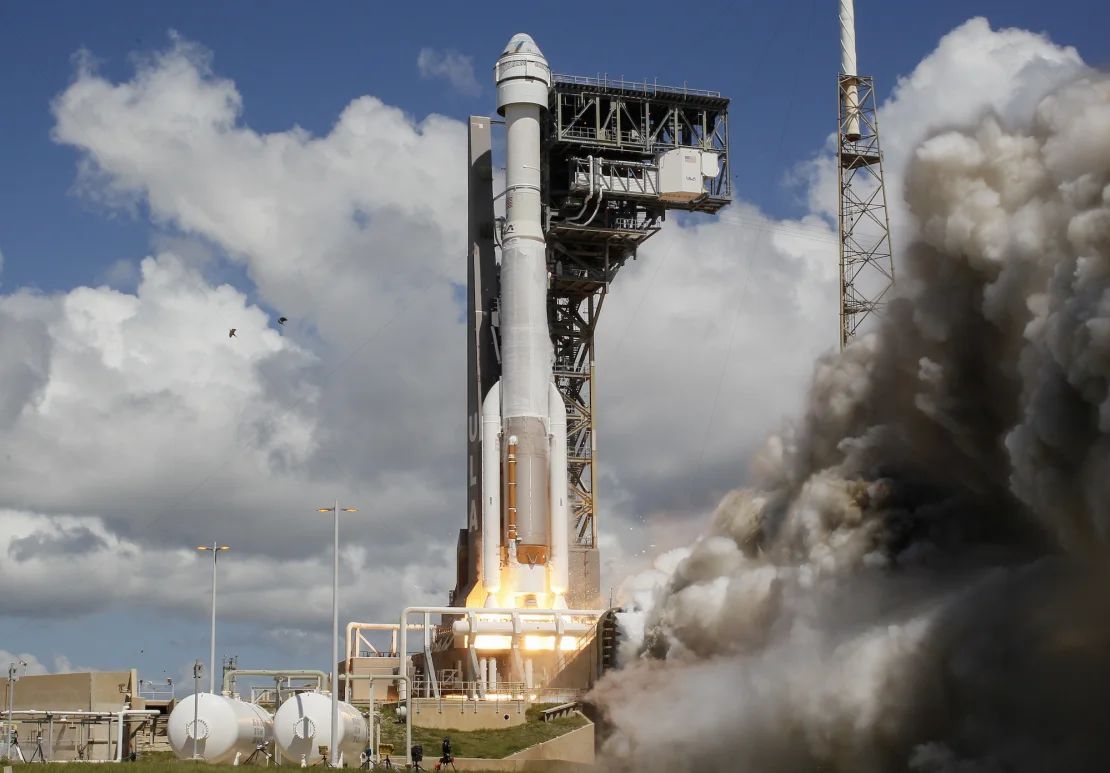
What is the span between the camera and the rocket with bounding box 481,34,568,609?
294 ft

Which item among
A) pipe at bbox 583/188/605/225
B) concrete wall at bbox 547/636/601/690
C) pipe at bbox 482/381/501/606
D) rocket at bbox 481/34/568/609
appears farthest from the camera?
pipe at bbox 583/188/605/225

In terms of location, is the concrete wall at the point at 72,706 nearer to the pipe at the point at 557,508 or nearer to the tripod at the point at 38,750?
the tripod at the point at 38,750

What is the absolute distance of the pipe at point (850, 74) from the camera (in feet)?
284

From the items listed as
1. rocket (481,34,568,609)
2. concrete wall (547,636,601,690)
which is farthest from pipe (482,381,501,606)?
concrete wall (547,636,601,690)

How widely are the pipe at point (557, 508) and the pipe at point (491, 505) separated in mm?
2744

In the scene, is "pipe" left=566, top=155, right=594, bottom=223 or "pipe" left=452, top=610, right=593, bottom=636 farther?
"pipe" left=566, top=155, right=594, bottom=223

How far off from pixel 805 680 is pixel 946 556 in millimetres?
5802

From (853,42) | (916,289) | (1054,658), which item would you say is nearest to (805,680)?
(1054,658)

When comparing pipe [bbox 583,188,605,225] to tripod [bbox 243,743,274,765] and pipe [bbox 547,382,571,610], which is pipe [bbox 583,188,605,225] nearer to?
pipe [bbox 547,382,571,610]

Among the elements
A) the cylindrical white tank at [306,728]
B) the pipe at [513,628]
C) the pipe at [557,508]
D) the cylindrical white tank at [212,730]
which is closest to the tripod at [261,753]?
the cylindrical white tank at [212,730]

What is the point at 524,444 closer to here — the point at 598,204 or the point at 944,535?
the point at 598,204

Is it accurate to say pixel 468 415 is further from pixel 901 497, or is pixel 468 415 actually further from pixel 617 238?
pixel 901 497

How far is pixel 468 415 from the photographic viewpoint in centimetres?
9694

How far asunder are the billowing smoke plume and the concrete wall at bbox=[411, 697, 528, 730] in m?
19.3
